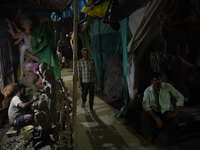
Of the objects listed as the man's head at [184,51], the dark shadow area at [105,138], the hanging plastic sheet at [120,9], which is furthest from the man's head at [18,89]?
the man's head at [184,51]

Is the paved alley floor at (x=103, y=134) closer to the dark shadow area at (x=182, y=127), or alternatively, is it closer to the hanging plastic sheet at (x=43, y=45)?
the dark shadow area at (x=182, y=127)

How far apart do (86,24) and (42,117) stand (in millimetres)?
6669

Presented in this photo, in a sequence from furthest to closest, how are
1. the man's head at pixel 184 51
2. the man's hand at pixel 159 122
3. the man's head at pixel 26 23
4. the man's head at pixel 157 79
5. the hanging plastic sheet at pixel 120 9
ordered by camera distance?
the man's head at pixel 26 23 < the man's head at pixel 184 51 < the hanging plastic sheet at pixel 120 9 < the man's head at pixel 157 79 < the man's hand at pixel 159 122

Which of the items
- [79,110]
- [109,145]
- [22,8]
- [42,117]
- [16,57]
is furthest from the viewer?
[16,57]

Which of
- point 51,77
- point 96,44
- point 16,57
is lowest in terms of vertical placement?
point 51,77

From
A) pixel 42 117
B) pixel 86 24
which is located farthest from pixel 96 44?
pixel 42 117

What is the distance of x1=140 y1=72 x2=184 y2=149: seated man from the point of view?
260 cm

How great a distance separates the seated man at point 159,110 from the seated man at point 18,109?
2817mm

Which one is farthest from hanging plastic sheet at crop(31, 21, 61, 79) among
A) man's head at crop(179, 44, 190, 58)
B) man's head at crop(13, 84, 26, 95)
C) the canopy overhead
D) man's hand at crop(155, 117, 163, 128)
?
man's head at crop(179, 44, 190, 58)

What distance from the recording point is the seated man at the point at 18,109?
322 centimetres

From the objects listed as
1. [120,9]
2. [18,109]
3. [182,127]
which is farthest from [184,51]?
[18,109]

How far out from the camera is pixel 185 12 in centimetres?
453

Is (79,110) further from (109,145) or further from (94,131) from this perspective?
(109,145)

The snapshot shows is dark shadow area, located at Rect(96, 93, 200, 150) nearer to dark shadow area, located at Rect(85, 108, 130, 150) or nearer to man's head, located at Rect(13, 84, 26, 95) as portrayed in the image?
dark shadow area, located at Rect(85, 108, 130, 150)
